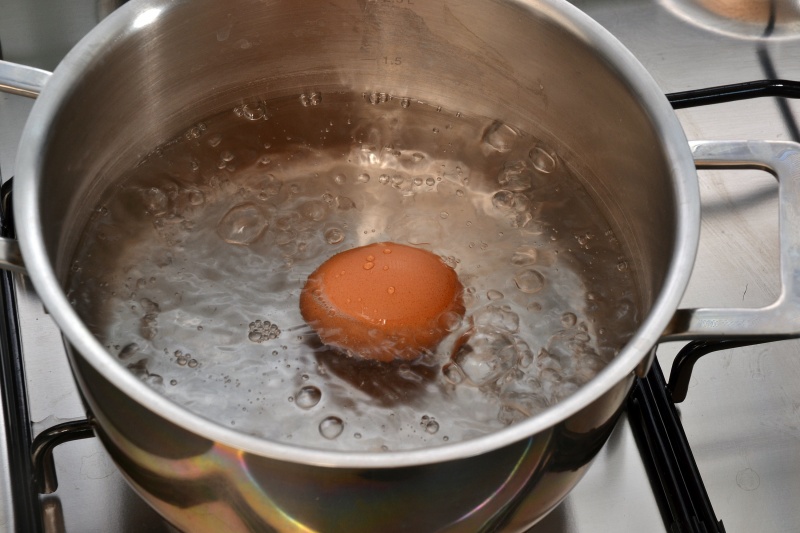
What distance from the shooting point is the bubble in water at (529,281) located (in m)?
0.85

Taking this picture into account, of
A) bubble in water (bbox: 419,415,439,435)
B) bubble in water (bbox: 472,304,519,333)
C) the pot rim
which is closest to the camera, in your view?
the pot rim

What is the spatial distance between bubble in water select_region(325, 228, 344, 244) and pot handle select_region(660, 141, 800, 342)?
363 millimetres

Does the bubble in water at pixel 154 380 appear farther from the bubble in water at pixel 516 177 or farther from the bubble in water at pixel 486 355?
the bubble in water at pixel 516 177

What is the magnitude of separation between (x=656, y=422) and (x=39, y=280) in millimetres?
571

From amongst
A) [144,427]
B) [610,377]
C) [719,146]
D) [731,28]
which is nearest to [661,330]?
[610,377]

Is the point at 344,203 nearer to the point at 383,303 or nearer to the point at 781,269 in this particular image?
the point at 383,303

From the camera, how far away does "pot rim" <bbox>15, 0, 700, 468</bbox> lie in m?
0.49

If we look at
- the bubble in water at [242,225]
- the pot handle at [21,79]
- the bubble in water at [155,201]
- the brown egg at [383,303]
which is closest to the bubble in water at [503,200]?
the brown egg at [383,303]

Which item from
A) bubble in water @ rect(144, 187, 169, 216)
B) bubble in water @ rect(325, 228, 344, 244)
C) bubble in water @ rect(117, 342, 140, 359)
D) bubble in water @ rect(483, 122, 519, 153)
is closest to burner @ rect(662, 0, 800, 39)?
bubble in water @ rect(483, 122, 519, 153)

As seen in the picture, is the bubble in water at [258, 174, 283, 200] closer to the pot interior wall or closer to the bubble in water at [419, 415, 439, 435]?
the pot interior wall

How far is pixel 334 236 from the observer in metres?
0.90

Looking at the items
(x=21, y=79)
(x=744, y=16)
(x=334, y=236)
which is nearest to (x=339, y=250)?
(x=334, y=236)

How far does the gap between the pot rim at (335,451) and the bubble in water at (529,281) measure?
21 cm

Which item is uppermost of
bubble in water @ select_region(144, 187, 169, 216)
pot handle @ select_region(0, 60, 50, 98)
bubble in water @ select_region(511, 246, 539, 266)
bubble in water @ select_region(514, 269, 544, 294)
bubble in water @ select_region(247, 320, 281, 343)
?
pot handle @ select_region(0, 60, 50, 98)
